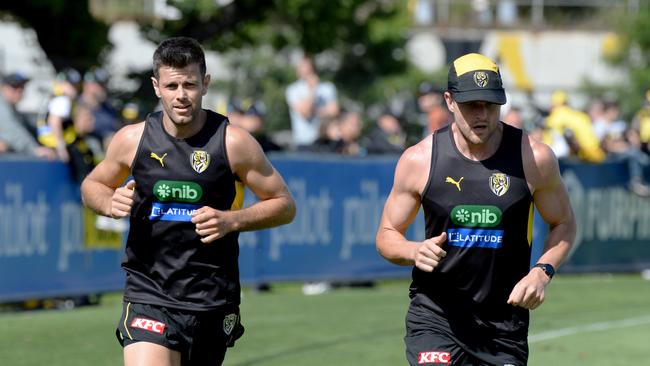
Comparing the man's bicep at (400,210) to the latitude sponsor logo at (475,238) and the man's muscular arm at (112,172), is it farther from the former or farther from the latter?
the man's muscular arm at (112,172)

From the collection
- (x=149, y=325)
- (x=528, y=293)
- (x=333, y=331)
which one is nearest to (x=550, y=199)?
(x=528, y=293)

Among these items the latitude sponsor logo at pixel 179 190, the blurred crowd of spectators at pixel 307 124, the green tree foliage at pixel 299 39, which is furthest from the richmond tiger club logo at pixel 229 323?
the green tree foliage at pixel 299 39

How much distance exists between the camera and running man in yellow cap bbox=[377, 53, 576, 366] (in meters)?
6.10

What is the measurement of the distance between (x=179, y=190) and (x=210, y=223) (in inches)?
11.6

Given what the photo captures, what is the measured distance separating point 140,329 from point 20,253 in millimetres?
6020

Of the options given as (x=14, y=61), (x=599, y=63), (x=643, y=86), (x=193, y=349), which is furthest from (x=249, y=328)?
(x=599, y=63)

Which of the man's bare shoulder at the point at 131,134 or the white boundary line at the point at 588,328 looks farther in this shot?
the white boundary line at the point at 588,328

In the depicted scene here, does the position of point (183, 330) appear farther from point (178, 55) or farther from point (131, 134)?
point (178, 55)

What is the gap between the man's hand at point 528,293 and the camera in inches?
231

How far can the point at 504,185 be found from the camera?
6.11m

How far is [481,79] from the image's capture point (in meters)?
5.96

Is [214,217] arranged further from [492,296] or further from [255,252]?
[255,252]

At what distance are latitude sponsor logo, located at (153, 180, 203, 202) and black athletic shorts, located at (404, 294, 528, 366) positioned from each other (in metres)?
1.28

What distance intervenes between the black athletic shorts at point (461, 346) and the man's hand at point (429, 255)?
40cm
